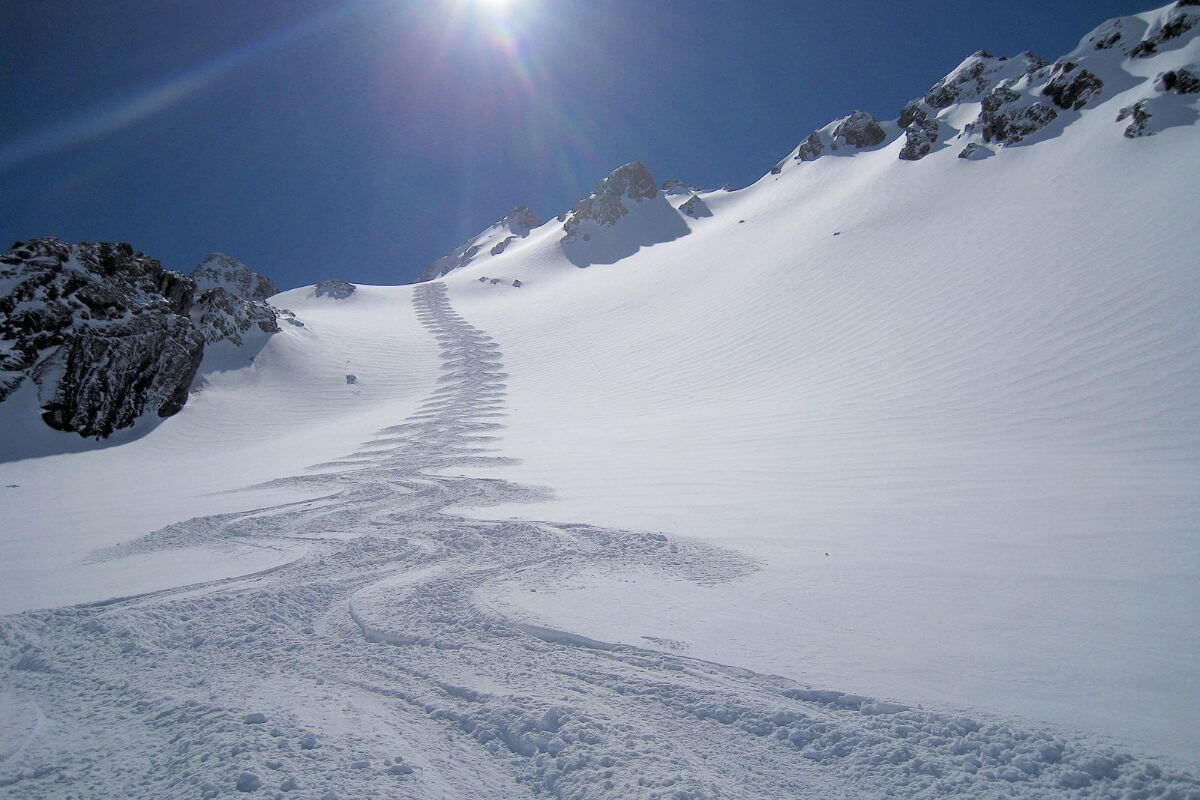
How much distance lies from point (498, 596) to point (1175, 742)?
3.01 metres

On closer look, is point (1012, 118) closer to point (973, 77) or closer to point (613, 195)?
point (973, 77)

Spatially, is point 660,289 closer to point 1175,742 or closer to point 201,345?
point 201,345

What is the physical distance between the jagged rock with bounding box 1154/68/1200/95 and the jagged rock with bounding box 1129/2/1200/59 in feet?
20.6

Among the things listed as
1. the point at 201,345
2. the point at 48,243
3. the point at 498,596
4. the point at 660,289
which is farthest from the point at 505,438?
the point at 660,289

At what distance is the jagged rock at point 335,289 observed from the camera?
37.0 metres

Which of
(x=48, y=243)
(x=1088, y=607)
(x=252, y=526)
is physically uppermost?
(x=48, y=243)

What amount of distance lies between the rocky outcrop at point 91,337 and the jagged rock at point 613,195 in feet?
131

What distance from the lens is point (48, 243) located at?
1238cm

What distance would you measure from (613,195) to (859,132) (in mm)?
22219

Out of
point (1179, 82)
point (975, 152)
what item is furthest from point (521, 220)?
point (1179, 82)

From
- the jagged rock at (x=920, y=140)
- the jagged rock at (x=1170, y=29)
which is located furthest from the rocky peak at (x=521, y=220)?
the jagged rock at (x=1170, y=29)

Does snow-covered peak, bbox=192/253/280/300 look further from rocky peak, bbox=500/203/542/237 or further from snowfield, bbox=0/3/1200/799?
rocky peak, bbox=500/203/542/237

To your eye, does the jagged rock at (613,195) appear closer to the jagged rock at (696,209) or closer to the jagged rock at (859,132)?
the jagged rock at (696,209)

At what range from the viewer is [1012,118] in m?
23.3
